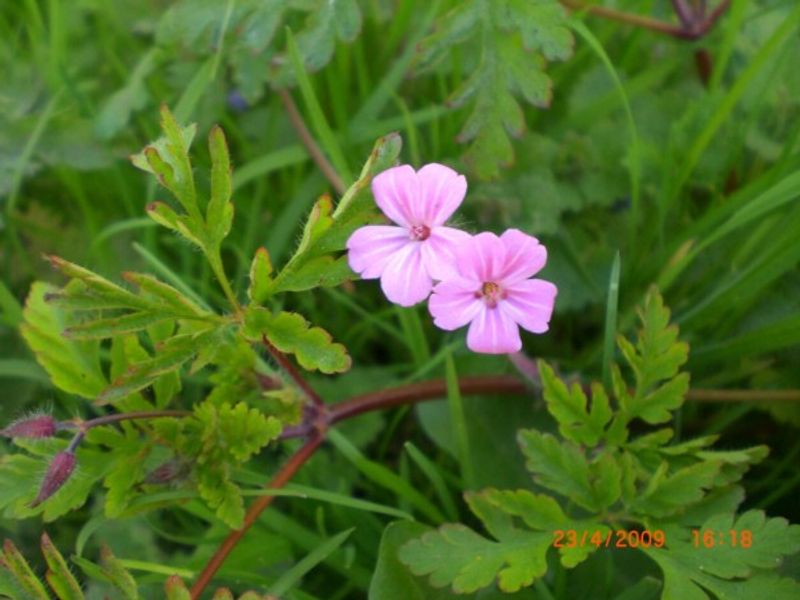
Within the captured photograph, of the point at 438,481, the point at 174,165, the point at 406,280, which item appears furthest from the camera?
the point at 438,481

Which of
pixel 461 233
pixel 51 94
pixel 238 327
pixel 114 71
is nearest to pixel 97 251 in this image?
pixel 51 94

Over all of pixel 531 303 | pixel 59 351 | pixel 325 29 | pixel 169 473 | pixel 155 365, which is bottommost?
pixel 169 473

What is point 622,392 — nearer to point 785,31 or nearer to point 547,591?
point 547,591

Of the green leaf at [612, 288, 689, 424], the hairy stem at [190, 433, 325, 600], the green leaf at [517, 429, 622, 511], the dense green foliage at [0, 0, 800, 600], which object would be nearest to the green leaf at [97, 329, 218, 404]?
the dense green foliage at [0, 0, 800, 600]

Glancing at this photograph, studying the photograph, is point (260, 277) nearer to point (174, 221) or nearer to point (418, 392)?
point (174, 221)

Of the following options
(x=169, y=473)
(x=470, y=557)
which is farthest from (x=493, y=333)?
(x=169, y=473)

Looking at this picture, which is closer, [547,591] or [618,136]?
[547,591]

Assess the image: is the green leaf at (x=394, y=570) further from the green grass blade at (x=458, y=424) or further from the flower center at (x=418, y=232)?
the flower center at (x=418, y=232)
